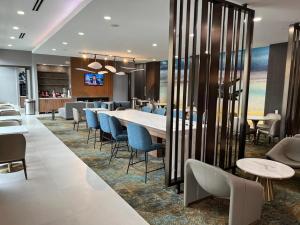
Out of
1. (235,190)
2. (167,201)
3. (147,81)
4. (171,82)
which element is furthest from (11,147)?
(147,81)

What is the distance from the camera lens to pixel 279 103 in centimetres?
670

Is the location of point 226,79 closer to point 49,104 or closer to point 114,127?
point 114,127

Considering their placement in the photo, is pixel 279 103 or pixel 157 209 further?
pixel 279 103

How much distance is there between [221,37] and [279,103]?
458 centimetres

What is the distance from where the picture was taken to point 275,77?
674 centimetres

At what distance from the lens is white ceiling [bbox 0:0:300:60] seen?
3.72 meters

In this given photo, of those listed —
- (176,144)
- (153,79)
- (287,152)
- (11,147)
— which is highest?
(153,79)

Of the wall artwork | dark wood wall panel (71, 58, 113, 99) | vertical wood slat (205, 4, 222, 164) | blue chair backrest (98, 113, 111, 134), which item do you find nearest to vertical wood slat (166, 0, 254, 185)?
vertical wood slat (205, 4, 222, 164)

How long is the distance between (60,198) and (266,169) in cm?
270

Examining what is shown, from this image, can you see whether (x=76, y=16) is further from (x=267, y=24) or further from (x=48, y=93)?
(x=48, y=93)

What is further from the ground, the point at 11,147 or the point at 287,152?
the point at 11,147

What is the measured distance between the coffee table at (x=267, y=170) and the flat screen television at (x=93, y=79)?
10.6 m

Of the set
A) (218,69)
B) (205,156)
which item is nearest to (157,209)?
(205,156)

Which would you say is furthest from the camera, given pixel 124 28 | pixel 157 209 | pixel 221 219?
pixel 124 28
